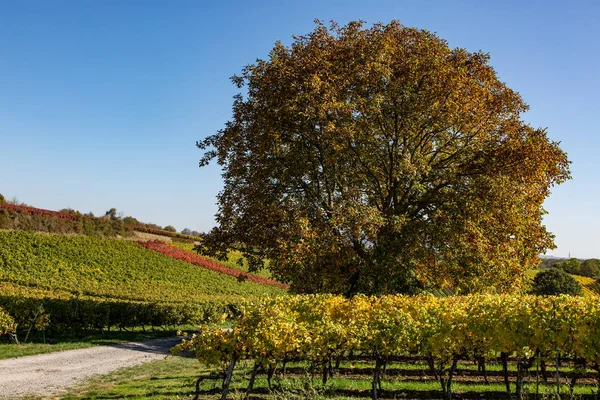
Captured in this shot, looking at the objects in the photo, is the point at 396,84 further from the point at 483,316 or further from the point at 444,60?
the point at 483,316

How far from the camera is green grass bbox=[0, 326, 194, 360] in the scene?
16.2 meters

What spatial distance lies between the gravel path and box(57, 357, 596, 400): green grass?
836mm

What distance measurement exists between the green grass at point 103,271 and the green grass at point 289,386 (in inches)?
679

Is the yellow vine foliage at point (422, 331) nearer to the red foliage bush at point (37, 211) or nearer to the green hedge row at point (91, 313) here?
the green hedge row at point (91, 313)

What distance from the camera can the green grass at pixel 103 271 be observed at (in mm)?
30625

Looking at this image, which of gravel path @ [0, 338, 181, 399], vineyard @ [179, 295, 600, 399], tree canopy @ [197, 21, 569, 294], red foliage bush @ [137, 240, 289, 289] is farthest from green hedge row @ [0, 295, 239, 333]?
red foliage bush @ [137, 240, 289, 289]

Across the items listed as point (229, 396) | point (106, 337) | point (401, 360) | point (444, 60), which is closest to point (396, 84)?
point (444, 60)

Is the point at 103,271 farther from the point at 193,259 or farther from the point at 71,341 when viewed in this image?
the point at 71,341

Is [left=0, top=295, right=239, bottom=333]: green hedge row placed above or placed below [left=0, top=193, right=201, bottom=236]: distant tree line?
below

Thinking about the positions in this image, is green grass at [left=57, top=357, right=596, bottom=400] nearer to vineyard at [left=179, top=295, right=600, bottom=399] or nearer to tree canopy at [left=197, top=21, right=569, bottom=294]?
vineyard at [left=179, top=295, right=600, bottom=399]

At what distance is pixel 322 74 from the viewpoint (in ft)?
49.9

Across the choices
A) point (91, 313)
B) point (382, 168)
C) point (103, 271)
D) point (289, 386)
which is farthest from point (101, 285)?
point (289, 386)

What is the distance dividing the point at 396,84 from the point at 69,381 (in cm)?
1396

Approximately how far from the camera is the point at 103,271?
1444 inches
